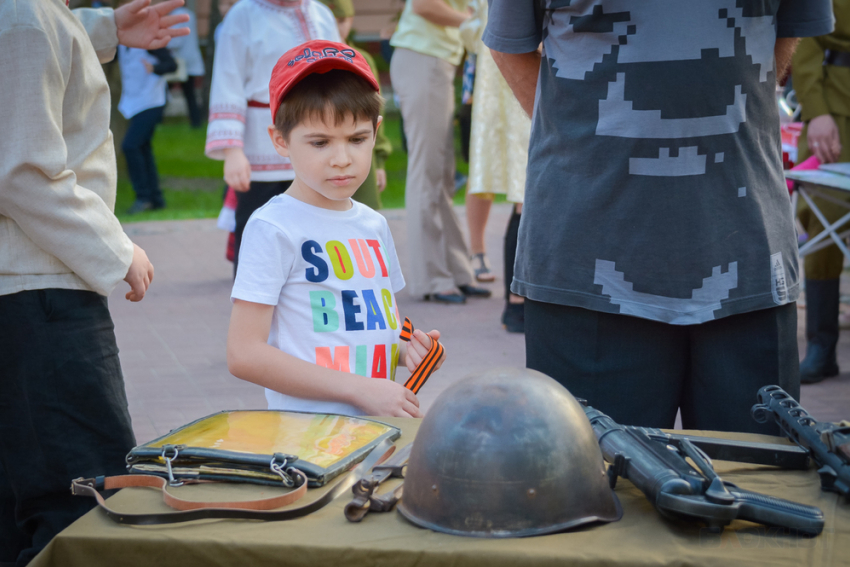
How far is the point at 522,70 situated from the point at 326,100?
1.63 feet

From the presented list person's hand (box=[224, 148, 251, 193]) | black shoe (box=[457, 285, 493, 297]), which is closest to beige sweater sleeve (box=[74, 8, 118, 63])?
person's hand (box=[224, 148, 251, 193])

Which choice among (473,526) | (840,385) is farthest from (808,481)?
(840,385)

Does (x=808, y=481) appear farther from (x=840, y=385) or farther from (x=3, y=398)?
(x=840, y=385)

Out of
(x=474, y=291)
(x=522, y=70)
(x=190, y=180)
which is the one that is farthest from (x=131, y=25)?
(x=190, y=180)

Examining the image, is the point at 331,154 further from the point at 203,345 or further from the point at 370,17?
the point at 370,17

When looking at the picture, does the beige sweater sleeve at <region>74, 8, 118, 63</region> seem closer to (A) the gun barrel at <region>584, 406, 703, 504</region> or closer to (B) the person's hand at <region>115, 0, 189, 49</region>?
(B) the person's hand at <region>115, 0, 189, 49</region>

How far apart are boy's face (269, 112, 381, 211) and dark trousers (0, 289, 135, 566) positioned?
654 mm

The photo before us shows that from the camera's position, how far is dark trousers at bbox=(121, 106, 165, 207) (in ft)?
33.4

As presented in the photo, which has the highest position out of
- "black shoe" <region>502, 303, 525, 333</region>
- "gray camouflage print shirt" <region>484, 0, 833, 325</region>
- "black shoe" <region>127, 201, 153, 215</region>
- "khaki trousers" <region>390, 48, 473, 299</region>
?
"gray camouflage print shirt" <region>484, 0, 833, 325</region>

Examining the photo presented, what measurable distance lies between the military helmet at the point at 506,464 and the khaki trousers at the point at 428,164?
15.5 feet

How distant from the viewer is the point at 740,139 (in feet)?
6.16

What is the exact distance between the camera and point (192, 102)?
66.6ft

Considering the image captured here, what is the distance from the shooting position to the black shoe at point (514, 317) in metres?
5.52

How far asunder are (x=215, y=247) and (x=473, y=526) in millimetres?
7531
